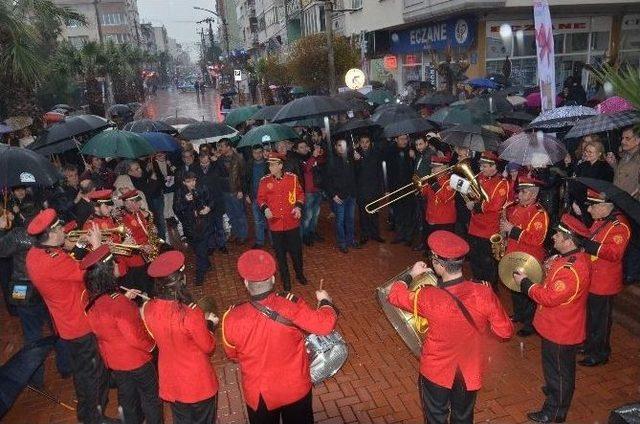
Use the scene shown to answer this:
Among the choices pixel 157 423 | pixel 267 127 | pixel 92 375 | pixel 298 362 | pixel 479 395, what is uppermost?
pixel 267 127

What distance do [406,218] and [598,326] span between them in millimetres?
4319

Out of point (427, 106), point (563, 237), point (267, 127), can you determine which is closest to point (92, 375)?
point (563, 237)

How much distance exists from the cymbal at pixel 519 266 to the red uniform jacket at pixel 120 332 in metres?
3.09

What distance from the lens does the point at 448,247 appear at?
132 inches

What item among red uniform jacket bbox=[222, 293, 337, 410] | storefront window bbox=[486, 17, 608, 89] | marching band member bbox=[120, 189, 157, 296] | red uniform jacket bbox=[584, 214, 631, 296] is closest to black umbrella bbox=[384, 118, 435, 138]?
red uniform jacket bbox=[584, 214, 631, 296]

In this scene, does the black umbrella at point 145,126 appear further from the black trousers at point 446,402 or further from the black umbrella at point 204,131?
the black trousers at point 446,402

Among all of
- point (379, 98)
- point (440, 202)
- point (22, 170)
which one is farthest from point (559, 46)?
point (22, 170)

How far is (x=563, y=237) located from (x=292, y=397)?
2.55m

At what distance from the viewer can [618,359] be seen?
17.2 feet

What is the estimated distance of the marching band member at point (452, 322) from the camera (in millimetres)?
3338

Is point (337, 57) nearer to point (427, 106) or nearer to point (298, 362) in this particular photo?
point (427, 106)

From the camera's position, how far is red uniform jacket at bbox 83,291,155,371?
3749 millimetres

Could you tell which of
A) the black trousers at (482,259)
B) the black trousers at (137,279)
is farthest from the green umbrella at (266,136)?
the black trousers at (482,259)

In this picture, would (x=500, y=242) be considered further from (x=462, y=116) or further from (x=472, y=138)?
(x=462, y=116)
